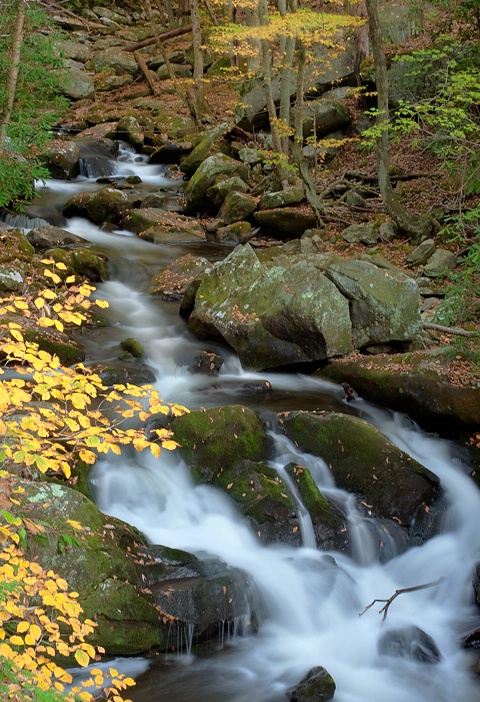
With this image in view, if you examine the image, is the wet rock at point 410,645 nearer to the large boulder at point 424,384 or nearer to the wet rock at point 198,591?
the wet rock at point 198,591

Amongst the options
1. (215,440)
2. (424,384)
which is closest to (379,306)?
(424,384)

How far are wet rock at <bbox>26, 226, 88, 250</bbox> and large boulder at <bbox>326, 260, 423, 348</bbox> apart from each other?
6.44 meters

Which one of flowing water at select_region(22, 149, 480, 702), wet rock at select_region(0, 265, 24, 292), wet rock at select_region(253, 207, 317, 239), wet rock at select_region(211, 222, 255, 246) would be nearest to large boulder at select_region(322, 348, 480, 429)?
flowing water at select_region(22, 149, 480, 702)

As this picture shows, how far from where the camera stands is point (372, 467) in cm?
724

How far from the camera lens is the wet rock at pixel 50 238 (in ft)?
42.7

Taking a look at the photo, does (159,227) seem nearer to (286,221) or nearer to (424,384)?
(286,221)

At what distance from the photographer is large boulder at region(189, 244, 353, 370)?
9.20m

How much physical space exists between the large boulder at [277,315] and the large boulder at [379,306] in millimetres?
207

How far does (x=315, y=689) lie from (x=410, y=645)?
1.20m

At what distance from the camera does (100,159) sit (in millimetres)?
19984

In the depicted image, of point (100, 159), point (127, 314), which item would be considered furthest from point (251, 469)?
point (100, 159)

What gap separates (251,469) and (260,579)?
1.25 m

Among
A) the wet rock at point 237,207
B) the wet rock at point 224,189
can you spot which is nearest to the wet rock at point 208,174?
the wet rock at point 224,189

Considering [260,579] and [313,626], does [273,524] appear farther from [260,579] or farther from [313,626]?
[313,626]
